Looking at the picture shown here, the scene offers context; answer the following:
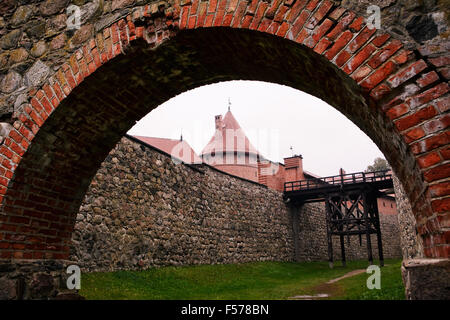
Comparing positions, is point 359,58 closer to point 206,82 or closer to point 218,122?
point 206,82

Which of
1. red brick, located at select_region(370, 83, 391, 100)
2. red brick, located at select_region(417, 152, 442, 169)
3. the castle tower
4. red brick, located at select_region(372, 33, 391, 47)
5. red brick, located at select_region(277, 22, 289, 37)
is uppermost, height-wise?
the castle tower

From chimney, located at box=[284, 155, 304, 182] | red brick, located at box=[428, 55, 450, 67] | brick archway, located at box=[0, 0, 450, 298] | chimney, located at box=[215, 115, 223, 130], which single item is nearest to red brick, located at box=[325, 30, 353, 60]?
brick archway, located at box=[0, 0, 450, 298]

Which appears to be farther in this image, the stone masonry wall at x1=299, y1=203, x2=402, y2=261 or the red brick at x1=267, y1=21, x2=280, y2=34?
the stone masonry wall at x1=299, y1=203, x2=402, y2=261

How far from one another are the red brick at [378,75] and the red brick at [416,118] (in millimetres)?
267

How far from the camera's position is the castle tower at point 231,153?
28984 millimetres

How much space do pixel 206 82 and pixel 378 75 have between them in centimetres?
205

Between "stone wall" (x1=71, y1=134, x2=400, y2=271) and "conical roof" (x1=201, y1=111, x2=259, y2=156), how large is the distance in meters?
11.6

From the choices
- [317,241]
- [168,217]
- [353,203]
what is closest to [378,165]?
[317,241]

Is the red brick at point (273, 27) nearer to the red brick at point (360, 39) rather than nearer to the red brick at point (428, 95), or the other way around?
the red brick at point (360, 39)

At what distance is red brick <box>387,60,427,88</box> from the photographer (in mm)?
1982

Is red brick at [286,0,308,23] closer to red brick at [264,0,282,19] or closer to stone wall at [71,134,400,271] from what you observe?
red brick at [264,0,282,19]

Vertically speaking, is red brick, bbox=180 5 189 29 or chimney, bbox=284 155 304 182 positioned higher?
chimney, bbox=284 155 304 182

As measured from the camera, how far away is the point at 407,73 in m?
2.00
